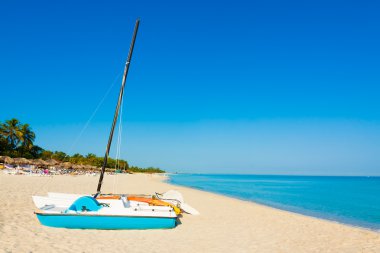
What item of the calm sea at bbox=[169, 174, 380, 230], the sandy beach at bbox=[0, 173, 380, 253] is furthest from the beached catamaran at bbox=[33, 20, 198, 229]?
the calm sea at bbox=[169, 174, 380, 230]

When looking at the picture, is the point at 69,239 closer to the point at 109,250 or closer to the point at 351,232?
the point at 109,250

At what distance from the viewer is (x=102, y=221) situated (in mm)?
10203

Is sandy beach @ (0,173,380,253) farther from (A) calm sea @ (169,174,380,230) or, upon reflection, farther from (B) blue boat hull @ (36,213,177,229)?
(A) calm sea @ (169,174,380,230)

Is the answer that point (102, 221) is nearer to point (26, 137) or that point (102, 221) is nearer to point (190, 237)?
point (190, 237)

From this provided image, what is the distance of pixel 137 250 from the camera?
823 cm

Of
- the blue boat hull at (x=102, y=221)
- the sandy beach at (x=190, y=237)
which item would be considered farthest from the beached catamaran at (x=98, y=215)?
the sandy beach at (x=190, y=237)

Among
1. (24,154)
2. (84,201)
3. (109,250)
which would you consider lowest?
(109,250)

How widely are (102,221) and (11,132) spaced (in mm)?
59189

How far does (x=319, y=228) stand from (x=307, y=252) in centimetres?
468

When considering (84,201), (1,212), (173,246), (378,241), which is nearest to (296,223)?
(378,241)

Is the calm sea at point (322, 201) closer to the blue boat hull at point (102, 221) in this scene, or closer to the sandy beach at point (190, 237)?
the sandy beach at point (190, 237)

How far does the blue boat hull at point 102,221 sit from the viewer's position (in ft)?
32.3

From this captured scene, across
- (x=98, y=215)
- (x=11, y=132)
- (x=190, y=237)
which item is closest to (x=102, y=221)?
(x=98, y=215)

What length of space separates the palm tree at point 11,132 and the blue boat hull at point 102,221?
2268 inches
